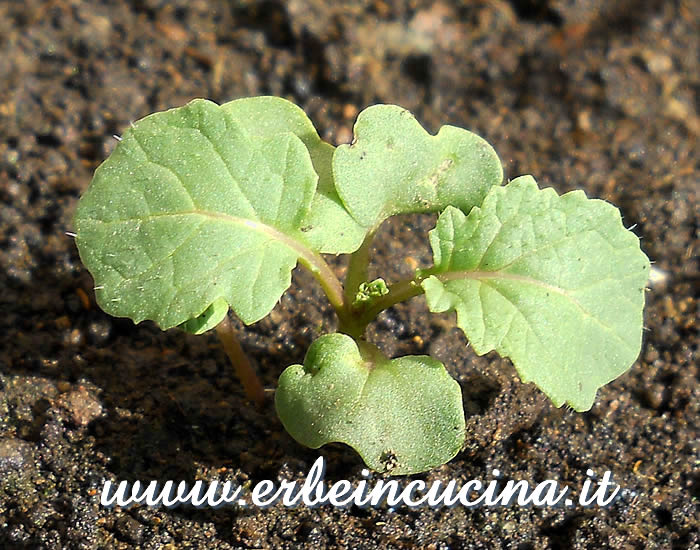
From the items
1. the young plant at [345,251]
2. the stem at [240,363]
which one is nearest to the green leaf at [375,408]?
the young plant at [345,251]

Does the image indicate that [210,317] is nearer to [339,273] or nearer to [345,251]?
[345,251]

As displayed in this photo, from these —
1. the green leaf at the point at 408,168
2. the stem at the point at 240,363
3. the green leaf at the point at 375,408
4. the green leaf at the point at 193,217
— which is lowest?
the stem at the point at 240,363

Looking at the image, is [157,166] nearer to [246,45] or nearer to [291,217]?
[291,217]

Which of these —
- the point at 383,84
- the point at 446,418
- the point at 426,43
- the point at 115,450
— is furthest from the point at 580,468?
the point at 426,43

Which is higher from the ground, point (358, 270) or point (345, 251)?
point (345, 251)

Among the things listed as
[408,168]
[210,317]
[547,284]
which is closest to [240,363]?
[210,317]

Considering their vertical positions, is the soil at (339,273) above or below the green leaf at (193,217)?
below

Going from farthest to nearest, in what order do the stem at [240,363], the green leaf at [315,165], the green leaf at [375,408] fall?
the stem at [240,363], the green leaf at [315,165], the green leaf at [375,408]

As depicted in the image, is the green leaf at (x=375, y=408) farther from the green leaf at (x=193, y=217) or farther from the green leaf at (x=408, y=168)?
the green leaf at (x=408, y=168)
